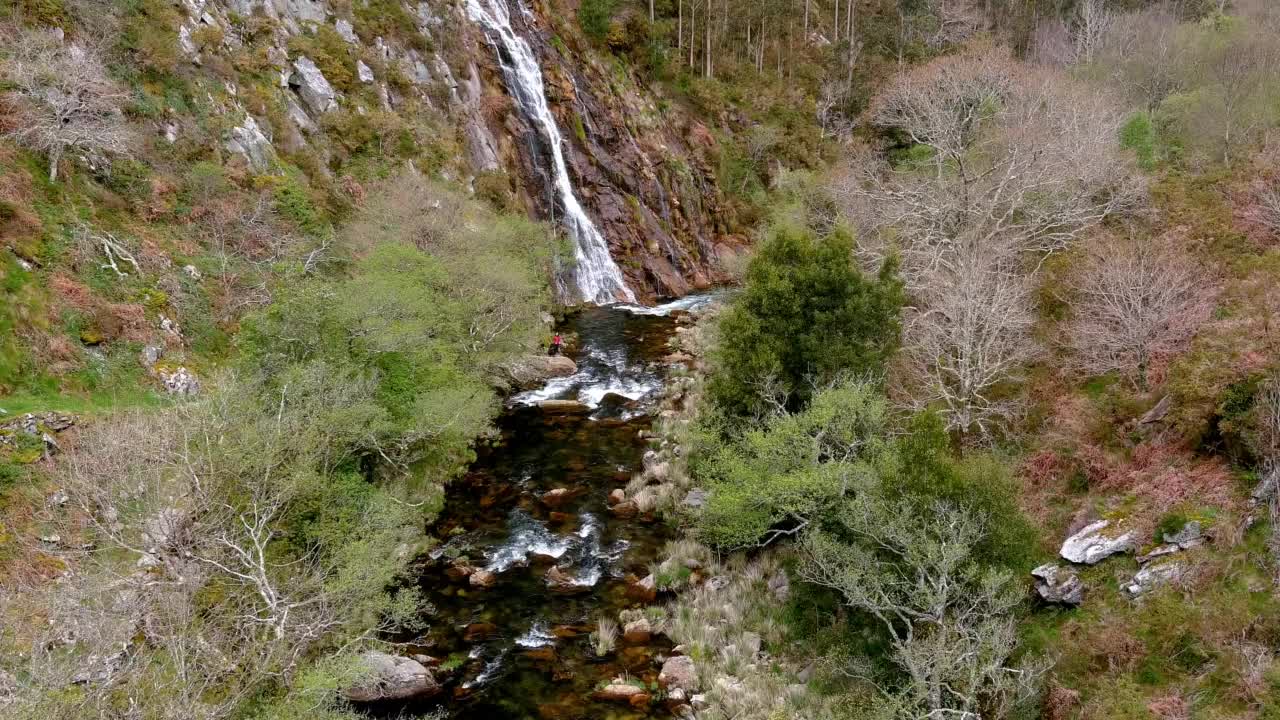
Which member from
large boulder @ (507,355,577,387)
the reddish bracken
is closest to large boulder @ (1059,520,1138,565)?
the reddish bracken

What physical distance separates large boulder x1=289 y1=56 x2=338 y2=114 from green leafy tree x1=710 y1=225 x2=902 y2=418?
2600cm

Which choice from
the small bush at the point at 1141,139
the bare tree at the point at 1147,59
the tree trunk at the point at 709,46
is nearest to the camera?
the small bush at the point at 1141,139

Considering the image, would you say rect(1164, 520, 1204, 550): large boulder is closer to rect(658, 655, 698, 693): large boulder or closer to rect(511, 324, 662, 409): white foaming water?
rect(658, 655, 698, 693): large boulder

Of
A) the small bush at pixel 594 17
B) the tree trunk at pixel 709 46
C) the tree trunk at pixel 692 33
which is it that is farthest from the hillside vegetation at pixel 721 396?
the tree trunk at pixel 692 33

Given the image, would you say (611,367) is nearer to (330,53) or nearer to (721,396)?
(721,396)

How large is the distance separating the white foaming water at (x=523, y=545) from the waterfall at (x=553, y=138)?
27.3m

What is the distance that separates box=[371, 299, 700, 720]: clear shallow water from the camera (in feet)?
45.1

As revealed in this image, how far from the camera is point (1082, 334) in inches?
726

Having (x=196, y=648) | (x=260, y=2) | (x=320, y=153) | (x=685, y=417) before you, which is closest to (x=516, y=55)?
(x=260, y=2)

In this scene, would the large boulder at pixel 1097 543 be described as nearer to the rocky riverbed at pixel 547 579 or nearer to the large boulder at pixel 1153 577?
the large boulder at pixel 1153 577

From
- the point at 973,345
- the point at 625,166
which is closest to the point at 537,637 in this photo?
the point at 973,345

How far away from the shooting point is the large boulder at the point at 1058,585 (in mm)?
12656

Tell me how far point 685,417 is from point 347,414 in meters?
13.1

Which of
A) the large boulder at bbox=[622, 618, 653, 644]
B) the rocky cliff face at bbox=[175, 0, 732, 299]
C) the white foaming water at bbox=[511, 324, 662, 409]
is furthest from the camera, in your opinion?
the rocky cliff face at bbox=[175, 0, 732, 299]
